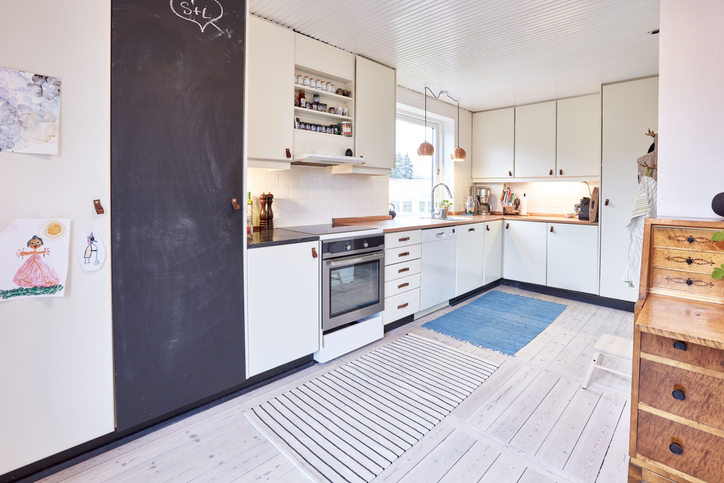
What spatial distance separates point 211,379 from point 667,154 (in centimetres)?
254

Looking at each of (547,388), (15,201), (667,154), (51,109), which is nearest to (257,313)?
(15,201)

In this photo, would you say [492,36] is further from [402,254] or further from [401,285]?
[401,285]

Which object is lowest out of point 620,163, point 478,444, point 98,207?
point 478,444

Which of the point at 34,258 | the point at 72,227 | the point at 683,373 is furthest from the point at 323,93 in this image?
the point at 683,373

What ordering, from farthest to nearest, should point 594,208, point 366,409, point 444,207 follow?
point 444,207
point 594,208
point 366,409

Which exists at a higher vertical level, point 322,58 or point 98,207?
point 322,58

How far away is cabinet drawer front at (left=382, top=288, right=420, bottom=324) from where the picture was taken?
313 centimetres

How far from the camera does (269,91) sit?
2.57 meters

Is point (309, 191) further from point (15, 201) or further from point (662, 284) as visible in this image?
point (662, 284)

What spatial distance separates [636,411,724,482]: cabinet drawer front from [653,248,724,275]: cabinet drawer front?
0.61 metres

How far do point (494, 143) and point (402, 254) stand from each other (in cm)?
273

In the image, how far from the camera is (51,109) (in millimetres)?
1470

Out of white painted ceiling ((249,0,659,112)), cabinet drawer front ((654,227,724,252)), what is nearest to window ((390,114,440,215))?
white painted ceiling ((249,0,659,112))

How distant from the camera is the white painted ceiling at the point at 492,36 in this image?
2420mm
